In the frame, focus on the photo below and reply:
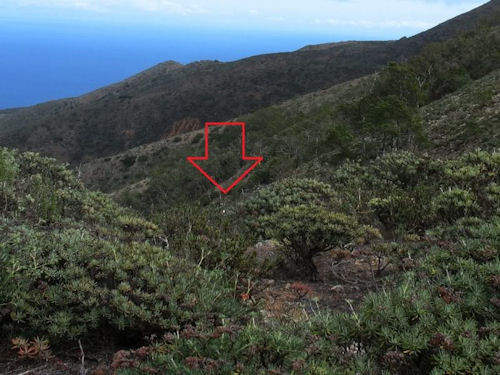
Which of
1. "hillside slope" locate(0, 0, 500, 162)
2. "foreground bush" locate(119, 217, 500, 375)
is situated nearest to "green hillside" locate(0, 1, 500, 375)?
"foreground bush" locate(119, 217, 500, 375)

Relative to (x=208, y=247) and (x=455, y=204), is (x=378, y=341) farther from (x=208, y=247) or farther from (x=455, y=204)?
(x=455, y=204)

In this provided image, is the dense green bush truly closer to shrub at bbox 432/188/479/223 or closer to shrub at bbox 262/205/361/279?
shrub at bbox 262/205/361/279

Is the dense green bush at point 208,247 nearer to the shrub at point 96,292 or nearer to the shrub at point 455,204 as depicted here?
the shrub at point 96,292

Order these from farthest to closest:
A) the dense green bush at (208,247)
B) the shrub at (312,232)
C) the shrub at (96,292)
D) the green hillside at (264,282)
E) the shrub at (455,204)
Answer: the shrub at (455,204) → the shrub at (312,232) → the dense green bush at (208,247) → the shrub at (96,292) → the green hillside at (264,282)

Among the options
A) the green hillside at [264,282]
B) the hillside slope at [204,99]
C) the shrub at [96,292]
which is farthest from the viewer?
the hillside slope at [204,99]

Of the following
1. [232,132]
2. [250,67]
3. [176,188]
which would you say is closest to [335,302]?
[176,188]

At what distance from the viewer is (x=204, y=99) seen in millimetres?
90938

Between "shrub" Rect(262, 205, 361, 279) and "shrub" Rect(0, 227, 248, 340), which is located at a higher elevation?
"shrub" Rect(0, 227, 248, 340)

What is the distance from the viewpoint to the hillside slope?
8481 cm

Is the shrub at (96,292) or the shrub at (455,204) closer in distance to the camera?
the shrub at (96,292)

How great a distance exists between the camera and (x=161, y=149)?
61281 mm

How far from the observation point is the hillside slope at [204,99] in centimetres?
8481

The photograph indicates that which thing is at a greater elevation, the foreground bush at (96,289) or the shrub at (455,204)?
the foreground bush at (96,289)

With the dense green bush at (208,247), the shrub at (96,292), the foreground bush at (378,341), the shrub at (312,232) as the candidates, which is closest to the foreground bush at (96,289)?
the shrub at (96,292)
